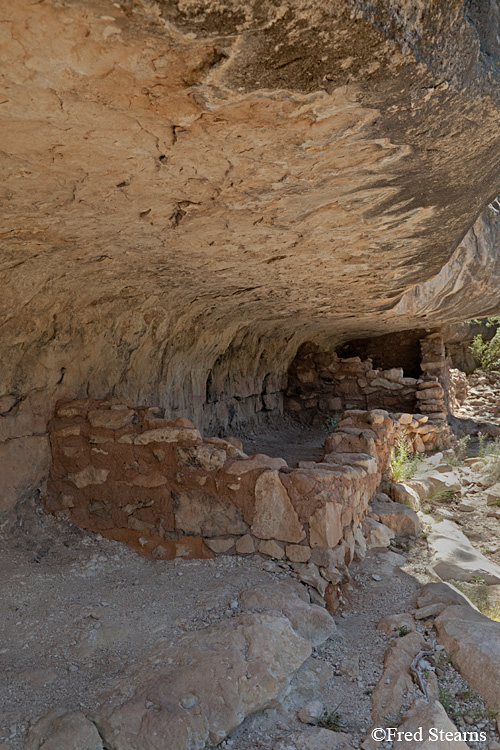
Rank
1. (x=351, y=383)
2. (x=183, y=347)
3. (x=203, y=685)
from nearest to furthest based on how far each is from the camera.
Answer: (x=203, y=685) → (x=183, y=347) → (x=351, y=383)

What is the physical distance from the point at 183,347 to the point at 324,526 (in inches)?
104

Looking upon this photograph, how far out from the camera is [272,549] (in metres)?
2.74

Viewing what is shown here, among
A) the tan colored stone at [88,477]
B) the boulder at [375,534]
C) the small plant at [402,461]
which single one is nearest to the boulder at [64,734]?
the tan colored stone at [88,477]

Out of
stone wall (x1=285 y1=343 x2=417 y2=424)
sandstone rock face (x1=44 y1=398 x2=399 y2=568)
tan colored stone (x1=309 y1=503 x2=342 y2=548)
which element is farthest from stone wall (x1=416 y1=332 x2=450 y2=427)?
tan colored stone (x1=309 y1=503 x2=342 y2=548)

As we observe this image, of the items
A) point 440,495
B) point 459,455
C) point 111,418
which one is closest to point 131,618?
point 111,418

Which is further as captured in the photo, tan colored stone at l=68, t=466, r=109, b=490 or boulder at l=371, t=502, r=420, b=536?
boulder at l=371, t=502, r=420, b=536

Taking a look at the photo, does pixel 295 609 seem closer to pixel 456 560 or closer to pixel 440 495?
pixel 456 560

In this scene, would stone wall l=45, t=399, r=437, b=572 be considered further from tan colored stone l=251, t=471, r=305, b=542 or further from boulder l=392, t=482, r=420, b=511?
boulder l=392, t=482, r=420, b=511

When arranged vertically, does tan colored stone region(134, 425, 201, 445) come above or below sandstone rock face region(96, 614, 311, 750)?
above

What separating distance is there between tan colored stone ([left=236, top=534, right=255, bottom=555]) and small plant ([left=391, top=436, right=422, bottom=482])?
99.4 inches

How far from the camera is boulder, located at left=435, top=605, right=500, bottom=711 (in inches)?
71.6

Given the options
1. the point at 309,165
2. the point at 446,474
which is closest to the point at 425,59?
the point at 309,165

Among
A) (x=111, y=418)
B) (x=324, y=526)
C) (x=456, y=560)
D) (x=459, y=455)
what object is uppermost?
(x=111, y=418)

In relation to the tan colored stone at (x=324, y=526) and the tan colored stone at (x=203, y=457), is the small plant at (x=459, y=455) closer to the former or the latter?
the tan colored stone at (x=324, y=526)
